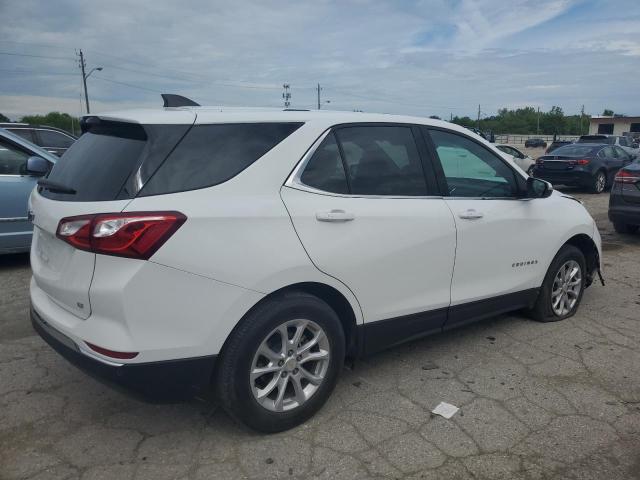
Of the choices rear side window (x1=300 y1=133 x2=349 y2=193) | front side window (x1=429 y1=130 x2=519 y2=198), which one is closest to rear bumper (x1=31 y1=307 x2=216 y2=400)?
rear side window (x1=300 y1=133 x2=349 y2=193)

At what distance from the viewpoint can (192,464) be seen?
2.59m

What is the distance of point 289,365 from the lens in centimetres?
279

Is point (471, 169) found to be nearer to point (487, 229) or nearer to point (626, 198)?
point (487, 229)

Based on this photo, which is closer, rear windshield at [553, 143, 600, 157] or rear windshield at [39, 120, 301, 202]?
rear windshield at [39, 120, 301, 202]

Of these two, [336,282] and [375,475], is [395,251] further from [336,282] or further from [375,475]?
[375,475]

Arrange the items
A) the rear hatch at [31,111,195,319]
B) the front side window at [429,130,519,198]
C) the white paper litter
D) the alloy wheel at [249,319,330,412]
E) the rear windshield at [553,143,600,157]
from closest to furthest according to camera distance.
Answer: the rear hatch at [31,111,195,319] → the alloy wheel at [249,319,330,412] → the white paper litter → the front side window at [429,130,519,198] → the rear windshield at [553,143,600,157]

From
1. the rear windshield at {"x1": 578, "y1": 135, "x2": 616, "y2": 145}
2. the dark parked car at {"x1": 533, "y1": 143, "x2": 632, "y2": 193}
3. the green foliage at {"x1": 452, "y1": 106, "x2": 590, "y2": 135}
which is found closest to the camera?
the dark parked car at {"x1": 533, "y1": 143, "x2": 632, "y2": 193}

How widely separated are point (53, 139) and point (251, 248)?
1099 cm

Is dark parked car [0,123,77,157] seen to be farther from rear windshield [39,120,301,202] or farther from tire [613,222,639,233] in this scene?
tire [613,222,639,233]

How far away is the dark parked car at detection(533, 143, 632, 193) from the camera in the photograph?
14336 millimetres

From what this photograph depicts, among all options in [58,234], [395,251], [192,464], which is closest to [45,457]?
[192,464]

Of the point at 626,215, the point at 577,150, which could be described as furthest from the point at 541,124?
the point at 626,215

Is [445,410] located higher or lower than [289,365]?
lower

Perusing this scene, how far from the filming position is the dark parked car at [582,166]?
14336 mm
